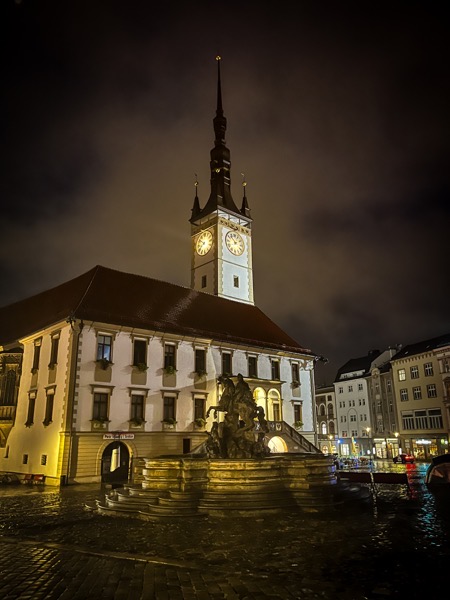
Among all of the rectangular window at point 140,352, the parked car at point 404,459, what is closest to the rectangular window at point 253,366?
the rectangular window at point 140,352

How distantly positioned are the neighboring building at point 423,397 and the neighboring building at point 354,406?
27.6 ft

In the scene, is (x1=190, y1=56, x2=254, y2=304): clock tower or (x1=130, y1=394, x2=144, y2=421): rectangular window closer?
(x1=130, y1=394, x2=144, y2=421): rectangular window

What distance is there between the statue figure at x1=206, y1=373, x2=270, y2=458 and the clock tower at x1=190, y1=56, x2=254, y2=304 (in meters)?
32.7

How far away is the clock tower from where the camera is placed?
53125 mm

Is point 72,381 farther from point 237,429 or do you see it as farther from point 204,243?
point 204,243

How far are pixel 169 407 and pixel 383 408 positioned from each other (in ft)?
133

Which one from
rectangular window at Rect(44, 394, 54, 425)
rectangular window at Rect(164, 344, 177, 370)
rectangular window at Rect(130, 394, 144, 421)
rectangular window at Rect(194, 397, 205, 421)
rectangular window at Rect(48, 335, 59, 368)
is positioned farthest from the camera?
rectangular window at Rect(194, 397, 205, 421)

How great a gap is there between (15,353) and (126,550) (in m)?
25.9

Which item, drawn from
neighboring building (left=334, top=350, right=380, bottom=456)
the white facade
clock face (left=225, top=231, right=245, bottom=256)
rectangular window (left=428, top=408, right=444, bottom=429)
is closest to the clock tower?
clock face (left=225, top=231, right=245, bottom=256)

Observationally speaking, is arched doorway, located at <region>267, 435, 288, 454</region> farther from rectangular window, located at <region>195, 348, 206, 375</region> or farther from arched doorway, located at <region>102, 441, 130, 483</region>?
arched doorway, located at <region>102, 441, 130, 483</region>

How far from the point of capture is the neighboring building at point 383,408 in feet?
198

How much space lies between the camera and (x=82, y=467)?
26.4 m

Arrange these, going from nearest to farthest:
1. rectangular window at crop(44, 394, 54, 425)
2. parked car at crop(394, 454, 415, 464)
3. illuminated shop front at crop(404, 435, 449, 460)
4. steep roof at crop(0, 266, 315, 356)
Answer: rectangular window at crop(44, 394, 54, 425) → steep roof at crop(0, 266, 315, 356) → parked car at crop(394, 454, 415, 464) → illuminated shop front at crop(404, 435, 449, 460)

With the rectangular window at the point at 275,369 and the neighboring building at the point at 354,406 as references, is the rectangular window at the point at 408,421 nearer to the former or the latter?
the neighboring building at the point at 354,406
